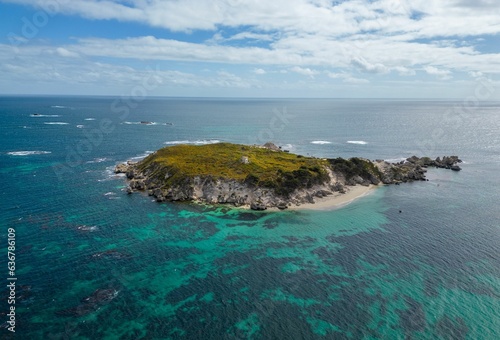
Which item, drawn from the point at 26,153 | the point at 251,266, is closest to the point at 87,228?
the point at 251,266

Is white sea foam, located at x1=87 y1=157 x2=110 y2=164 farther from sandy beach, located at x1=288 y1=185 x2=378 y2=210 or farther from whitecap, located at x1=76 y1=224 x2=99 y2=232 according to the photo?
sandy beach, located at x1=288 y1=185 x2=378 y2=210

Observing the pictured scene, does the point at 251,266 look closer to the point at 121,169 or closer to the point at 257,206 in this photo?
the point at 257,206

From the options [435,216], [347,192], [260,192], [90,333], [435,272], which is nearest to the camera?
[90,333]

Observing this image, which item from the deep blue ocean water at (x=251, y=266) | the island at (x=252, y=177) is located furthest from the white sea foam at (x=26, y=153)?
the island at (x=252, y=177)

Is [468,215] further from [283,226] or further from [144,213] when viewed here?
[144,213]

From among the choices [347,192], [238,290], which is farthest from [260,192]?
[238,290]

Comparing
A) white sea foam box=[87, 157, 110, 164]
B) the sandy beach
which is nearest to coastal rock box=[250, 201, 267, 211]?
the sandy beach
